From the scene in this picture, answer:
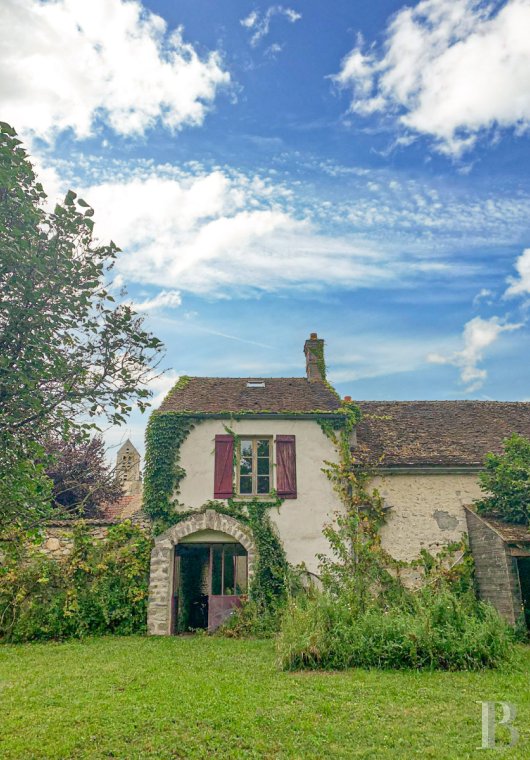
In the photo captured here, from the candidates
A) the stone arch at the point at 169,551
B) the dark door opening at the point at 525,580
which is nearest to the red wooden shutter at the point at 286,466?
the stone arch at the point at 169,551

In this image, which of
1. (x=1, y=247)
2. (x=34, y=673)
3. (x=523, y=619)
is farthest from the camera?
(x=523, y=619)

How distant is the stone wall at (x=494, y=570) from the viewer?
11.9 meters

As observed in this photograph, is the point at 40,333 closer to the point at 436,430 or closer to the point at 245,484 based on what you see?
the point at 245,484

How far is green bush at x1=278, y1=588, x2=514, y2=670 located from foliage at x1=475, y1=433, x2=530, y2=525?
12.6ft

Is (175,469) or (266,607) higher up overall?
(175,469)

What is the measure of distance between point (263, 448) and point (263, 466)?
504 mm

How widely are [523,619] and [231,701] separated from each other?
7.95 m

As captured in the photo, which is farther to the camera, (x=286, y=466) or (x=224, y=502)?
(x=286, y=466)

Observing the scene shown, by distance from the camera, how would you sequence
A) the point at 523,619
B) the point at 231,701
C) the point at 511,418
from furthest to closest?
the point at 511,418, the point at 523,619, the point at 231,701

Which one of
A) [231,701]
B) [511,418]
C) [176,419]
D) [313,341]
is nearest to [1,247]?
[231,701]

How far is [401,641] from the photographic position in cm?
867

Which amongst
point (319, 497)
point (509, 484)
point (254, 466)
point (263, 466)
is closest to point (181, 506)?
point (254, 466)

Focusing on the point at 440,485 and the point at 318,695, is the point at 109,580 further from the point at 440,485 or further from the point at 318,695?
the point at 440,485

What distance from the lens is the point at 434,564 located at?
1374cm
